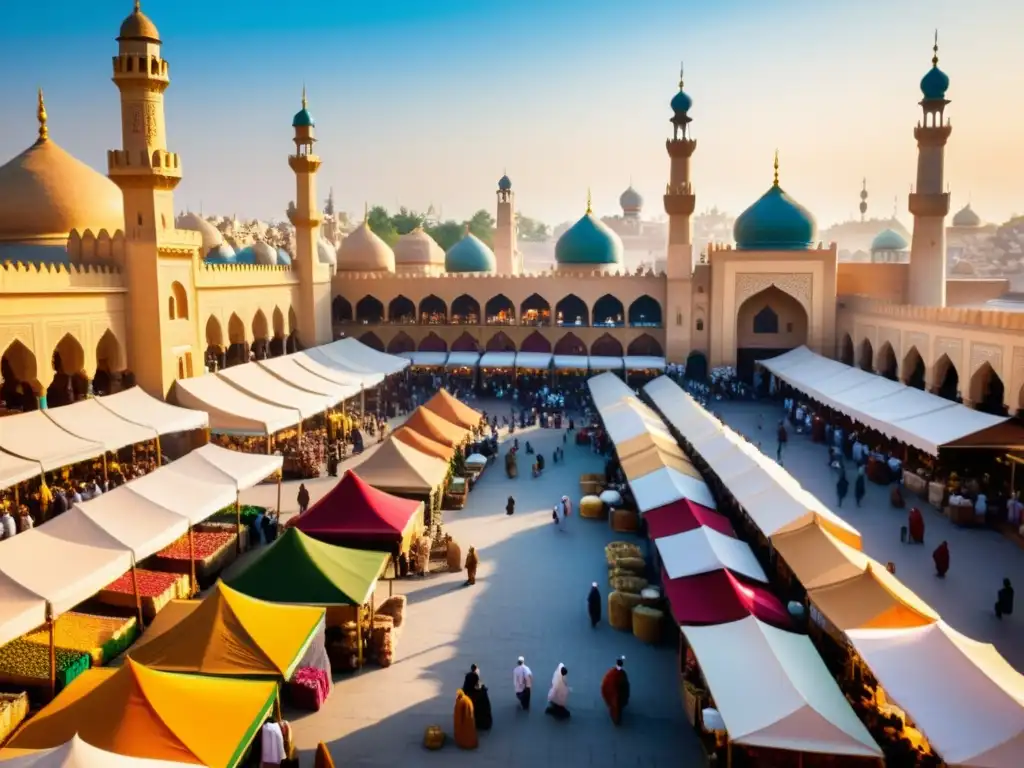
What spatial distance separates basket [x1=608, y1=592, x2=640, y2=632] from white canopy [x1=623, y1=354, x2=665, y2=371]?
17072 millimetres

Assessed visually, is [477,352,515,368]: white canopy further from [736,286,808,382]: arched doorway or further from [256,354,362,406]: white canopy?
[736,286,808,382]: arched doorway

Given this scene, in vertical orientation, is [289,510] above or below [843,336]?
below

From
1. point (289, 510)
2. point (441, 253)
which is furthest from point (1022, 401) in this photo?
point (441, 253)

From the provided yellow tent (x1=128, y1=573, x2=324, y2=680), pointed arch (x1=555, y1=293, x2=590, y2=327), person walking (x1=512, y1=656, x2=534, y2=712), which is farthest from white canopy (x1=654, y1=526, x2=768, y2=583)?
pointed arch (x1=555, y1=293, x2=590, y2=327)

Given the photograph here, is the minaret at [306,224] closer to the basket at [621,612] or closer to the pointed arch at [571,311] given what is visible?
the pointed arch at [571,311]

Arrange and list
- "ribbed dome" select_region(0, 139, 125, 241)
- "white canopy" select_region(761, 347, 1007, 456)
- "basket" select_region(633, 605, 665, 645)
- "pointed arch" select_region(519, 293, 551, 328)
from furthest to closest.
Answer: "pointed arch" select_region(519, 293, 551, 328) < "ribbed dome" select_region(0, 139, 125, 241) < "white canopy" select_region(761, 347, 1007, 456) < "basket" select_region(633, 605, 665, 645)

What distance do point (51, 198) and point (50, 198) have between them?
0.02 meters

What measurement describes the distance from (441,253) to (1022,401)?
81.7ft

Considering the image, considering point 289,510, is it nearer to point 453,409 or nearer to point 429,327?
point 453,409

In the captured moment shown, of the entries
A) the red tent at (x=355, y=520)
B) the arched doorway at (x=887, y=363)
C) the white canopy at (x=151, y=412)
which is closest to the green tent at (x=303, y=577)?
the red tent at (x=355, y=520)

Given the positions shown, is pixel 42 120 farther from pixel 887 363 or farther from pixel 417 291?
pixel 887 363

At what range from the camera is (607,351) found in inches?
1204

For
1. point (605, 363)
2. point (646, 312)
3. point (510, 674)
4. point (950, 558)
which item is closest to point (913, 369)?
point (605, 363)

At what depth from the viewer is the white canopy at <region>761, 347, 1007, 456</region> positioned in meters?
15.9
